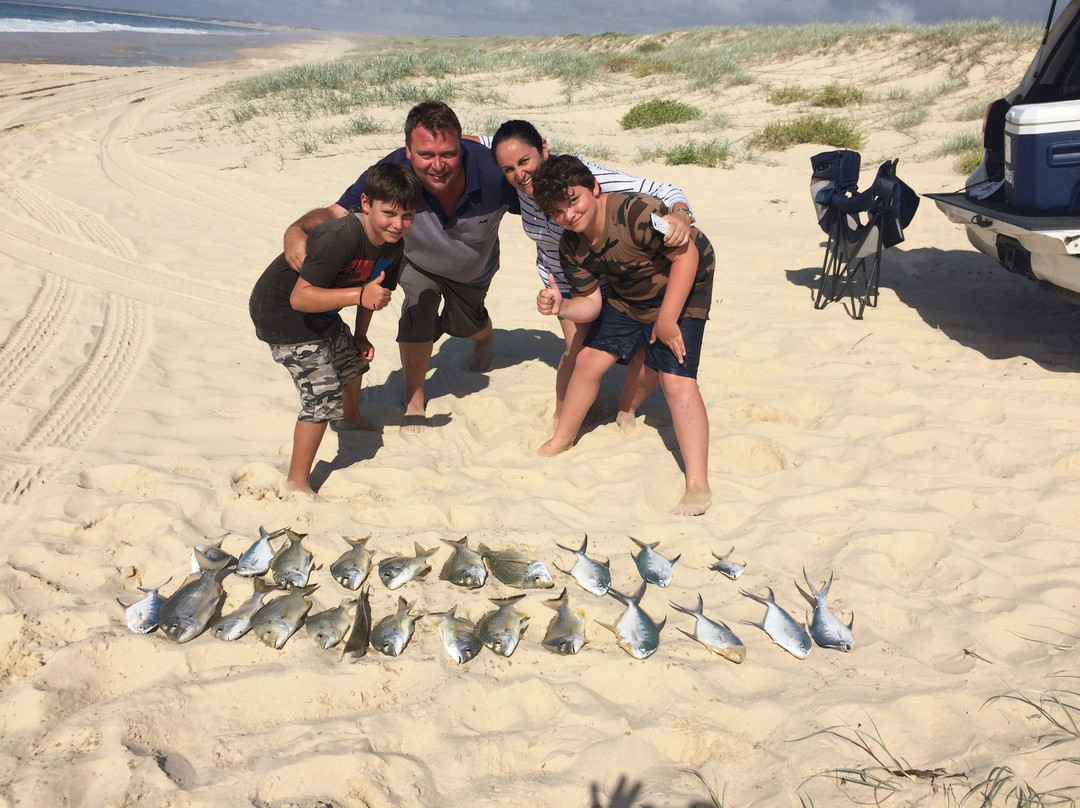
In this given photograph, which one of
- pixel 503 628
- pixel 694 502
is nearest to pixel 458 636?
pixel 503 628

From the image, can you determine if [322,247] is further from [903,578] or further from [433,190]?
[903,578]

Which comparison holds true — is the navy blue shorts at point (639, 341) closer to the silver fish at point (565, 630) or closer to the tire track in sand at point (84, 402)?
the silver fish at point (565, 630)

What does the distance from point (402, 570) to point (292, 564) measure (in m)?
0.49

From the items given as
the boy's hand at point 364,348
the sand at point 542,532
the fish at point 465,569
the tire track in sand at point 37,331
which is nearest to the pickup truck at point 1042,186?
the sand at point 542,532

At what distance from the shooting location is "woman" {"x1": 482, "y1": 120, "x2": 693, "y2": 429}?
11.6ft

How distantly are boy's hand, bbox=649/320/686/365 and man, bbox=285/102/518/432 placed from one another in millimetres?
1262

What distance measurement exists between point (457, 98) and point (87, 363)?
41.8 ft

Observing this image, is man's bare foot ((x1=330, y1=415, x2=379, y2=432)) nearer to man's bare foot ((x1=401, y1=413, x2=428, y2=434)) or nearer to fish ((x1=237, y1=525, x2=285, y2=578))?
man's bare foot ((x1=401, y1=413, x2=428, y2=434))

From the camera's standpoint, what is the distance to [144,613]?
2.81 metres

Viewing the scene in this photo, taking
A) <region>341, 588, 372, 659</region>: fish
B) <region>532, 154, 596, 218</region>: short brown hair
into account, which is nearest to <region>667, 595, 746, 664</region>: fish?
<region>341, 588, 372, 659</region>: fish

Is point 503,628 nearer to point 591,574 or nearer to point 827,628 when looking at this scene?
point 591,574

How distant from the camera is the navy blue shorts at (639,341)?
366 centimetres

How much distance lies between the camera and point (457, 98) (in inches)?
622

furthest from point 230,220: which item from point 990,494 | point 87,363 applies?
point 990,494
